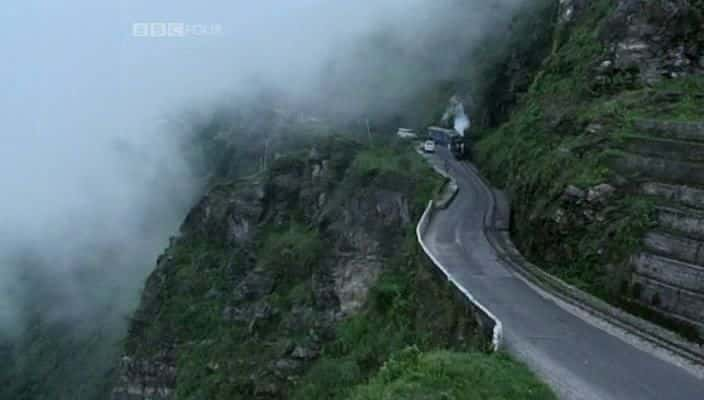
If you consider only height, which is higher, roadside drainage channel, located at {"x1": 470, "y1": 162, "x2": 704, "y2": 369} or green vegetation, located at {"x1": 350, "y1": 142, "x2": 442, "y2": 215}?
green vegetation, located at {"x1": 350, "y1": 142, "x2": 442, "y2": 215}

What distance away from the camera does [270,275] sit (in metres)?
41.9

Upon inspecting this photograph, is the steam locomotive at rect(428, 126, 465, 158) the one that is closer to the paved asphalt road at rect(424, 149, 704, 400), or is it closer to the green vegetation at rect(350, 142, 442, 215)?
the green vegetation at rect(350, 142, 442, 215)

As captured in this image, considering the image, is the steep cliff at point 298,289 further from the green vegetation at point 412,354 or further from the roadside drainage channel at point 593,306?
the roadside drainage channel at point 593,306

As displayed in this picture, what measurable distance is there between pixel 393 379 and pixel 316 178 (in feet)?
107

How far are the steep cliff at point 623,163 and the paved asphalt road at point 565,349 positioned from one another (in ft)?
4.71

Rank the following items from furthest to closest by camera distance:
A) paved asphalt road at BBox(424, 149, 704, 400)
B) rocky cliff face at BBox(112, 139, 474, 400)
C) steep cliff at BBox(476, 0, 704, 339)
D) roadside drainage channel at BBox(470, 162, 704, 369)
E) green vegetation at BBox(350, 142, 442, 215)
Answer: green vegetation at BBox(350, 142, 442, 215) < rocky cliff face at BBox(112, 139, 474, 400) < steep cliff at BBox(476, 0, 704, 339) < roadside drainage channel at BBox(470, 162, 704, 369) < paved asphalt road at BBox(424, 149, 704, 400)

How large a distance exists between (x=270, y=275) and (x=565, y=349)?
96.7ft

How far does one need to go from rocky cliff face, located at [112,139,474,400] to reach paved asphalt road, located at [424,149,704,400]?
650 centimetres

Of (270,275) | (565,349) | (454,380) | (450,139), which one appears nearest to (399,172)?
(270,275)

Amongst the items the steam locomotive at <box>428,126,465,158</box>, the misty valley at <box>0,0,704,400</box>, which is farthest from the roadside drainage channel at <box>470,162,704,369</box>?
the steam locomotive at <box>428,126,465,158</box>

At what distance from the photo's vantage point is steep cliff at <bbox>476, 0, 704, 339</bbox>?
15570 millimetres

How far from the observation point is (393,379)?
12.7 metres

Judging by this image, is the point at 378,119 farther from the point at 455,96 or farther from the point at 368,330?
the point at 368,330

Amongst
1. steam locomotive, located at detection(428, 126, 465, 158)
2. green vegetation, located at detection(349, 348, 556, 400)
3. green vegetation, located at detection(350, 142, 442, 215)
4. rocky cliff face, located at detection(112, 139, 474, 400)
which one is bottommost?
rocky cliff face, located at detection(112, 139, 474, 400)
